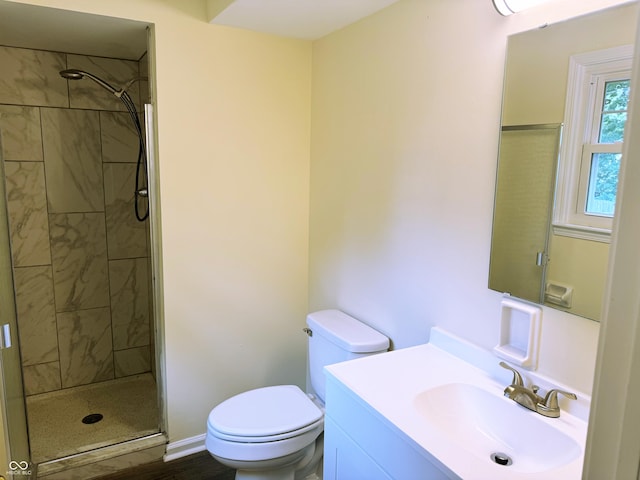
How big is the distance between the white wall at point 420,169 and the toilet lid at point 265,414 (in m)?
0.48

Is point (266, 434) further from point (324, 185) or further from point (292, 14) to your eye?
point (292, 14)

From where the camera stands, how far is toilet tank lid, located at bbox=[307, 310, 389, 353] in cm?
194

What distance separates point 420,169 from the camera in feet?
5.82

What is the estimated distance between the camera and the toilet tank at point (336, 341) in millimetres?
1941

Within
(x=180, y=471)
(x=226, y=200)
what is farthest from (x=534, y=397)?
(x=180, y=471)

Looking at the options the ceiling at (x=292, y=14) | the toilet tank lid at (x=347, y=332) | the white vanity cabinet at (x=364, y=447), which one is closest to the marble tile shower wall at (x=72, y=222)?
the ceiling at (x=292, y=14)

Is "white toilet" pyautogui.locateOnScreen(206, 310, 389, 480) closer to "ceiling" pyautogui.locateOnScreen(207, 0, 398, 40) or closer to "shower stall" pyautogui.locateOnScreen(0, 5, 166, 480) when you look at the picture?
"shower stall" pyautogui.locateOnScreen(0, 5, 166, 480)

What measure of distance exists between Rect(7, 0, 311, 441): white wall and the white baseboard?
33mm

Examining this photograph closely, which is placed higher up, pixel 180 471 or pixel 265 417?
pixel 265 417

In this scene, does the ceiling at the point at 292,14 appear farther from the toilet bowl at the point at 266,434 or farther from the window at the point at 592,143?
the toilet bowl at the point at 266,434

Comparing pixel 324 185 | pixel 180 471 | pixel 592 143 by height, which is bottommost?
pixel 180 471

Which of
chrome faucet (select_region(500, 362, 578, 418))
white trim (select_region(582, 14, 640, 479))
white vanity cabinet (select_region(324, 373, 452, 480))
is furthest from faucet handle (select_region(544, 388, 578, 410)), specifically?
white trim (select_region(582, 14, 640, 479))

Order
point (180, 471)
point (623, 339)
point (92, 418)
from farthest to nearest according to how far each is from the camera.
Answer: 1. point (92, 418)
2. point (180, 471)
3. point (623, 339)

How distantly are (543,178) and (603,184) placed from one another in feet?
0.57
